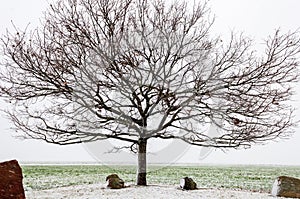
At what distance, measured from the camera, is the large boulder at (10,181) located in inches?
337

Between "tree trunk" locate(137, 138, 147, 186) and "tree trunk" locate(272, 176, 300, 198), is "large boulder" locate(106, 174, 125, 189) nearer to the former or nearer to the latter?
"tree trunk" locate(137, 138, 147, 186)

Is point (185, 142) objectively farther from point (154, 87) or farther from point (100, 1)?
point (100, 1)

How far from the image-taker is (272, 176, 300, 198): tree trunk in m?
11.8

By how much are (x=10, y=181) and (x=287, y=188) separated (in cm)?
836

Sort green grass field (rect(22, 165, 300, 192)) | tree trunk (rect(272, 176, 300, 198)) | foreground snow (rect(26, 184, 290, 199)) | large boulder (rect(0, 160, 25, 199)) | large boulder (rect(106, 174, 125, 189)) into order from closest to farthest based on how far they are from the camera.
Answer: large boulder (rect(0, 160, 25, 199))
foreground snow (rect(26, 184, 290, 199))
tree trunk (rect(272, 176, 300, 198))
large boulder (rect(106, 174, 125, 189))
green grass field (rect(22, 165, 300, 192))

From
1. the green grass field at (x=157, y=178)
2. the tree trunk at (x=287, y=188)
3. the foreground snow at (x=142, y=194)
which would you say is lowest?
the foreground snow at (x=142, y=194)

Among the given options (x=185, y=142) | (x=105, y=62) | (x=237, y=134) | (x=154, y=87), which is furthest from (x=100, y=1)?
(x=237, y=134)

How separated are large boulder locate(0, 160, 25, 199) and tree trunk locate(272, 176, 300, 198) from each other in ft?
25.6

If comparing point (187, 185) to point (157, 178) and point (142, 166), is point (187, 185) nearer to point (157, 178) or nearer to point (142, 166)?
point (142, 166)

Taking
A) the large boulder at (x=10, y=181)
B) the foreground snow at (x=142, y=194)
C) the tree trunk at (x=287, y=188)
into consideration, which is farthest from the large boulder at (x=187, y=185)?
the large boulder at (x=10, y=181)

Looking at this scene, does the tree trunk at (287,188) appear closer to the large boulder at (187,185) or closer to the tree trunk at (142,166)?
the large boulder at (187,185)

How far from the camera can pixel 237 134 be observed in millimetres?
12672

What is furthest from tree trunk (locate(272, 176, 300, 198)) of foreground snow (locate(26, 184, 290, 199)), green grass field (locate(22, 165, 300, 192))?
green grass field (locate(22, 165, 300, 192))

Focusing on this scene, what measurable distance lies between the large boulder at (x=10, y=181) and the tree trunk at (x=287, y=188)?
7806mm
